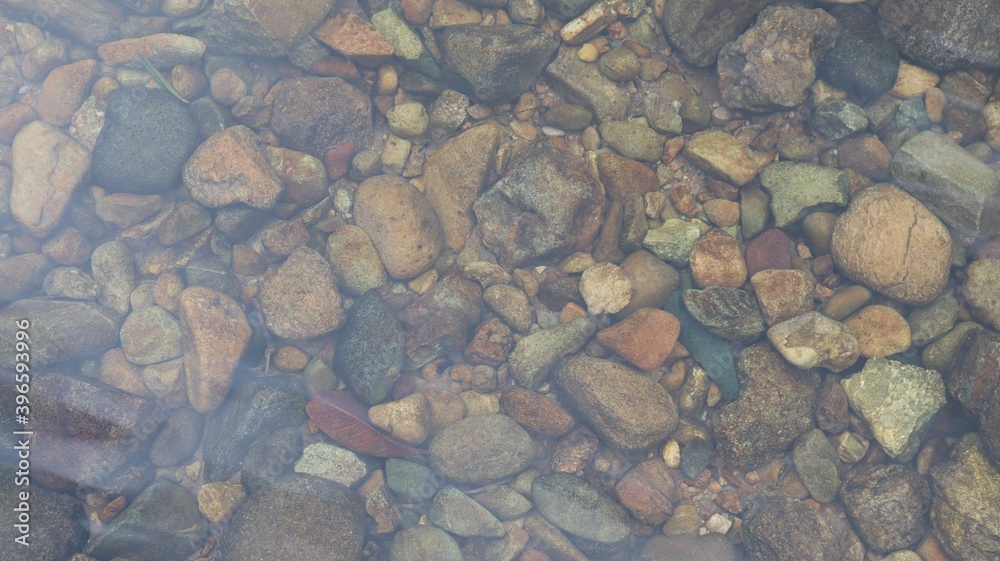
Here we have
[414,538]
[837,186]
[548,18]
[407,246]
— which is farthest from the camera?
[548,18]

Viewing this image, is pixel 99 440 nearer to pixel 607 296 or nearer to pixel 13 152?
pixel 13 152

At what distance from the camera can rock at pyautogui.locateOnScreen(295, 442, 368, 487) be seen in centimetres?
504

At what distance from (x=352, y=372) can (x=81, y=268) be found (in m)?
3.11

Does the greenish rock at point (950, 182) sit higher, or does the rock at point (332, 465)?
the greenish rock at point (950, 182)

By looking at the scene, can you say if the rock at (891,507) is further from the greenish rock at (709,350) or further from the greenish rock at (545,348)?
the greenish rock at (545,348)

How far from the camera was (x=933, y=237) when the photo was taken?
488 centimetres

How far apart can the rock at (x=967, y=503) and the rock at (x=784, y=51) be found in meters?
3.48

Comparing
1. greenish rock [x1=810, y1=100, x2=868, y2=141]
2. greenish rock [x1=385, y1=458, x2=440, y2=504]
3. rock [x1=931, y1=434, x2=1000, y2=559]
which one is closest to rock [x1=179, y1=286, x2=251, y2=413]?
greenish rock [x1=385, y1=458, x2=440, y2=504]

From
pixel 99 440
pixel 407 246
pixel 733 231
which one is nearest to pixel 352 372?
pixel 407 246

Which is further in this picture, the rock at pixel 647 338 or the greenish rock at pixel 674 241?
the greenish rock at pixel 674 241

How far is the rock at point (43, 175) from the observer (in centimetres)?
554

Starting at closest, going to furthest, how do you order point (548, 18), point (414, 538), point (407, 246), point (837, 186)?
point (414, 538)
point (837, 186)
point (407, 246)
point (548, 18)

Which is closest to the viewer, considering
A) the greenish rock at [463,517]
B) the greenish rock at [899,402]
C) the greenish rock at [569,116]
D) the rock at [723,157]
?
the greenish rock at [899,402]

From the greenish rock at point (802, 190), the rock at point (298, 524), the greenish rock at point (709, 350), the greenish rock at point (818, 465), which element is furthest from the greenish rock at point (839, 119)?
the rock at point (298, 524)
